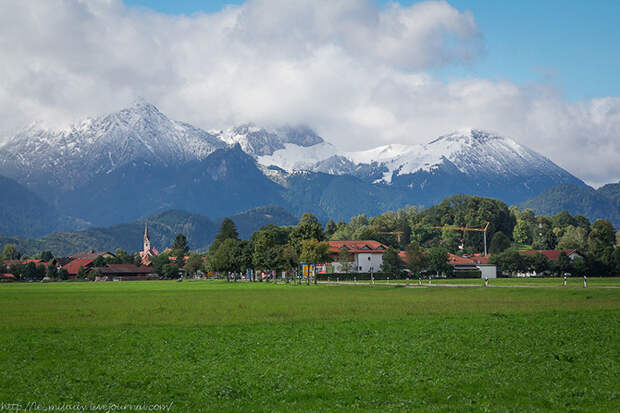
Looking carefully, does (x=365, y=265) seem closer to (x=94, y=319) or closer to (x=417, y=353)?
(x=94, y=319)

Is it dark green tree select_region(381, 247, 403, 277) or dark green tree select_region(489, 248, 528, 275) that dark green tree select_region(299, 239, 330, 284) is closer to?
dark green tree select_region(381, 247, 403, 277)

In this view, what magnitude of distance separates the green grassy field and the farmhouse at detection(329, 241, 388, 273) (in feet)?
466

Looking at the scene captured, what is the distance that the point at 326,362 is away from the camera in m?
24.8

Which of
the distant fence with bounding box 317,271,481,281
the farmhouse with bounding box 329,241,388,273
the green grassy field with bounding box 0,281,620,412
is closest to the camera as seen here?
the green grassy field with bounding box 0,281,620,412

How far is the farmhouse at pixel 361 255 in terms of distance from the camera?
183 meters

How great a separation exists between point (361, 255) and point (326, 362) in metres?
167

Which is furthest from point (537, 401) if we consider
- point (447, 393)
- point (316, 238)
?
point (316, 238)

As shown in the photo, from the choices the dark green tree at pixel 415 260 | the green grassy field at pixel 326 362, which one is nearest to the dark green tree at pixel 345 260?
the dark green tree at pixel 415 260

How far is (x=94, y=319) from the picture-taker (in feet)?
138

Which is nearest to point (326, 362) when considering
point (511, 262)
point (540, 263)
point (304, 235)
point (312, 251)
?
point (312, 251)

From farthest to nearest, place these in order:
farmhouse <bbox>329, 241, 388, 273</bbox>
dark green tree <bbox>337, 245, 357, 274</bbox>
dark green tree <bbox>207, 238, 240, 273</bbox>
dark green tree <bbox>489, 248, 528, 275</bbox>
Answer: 1. farmhouse <bbox>329, 241, 388, 273</bbox>
2. dark green tree <bbox>337, 245, 357, 274</bbox>
3. dark green tree <bbox>489, 248, 528, 275</bbox>
4. dark green tree <bbox>207, 238, 240, 273</bbox>

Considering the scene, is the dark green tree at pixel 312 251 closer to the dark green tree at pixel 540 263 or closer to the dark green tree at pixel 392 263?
the dark green tree at pixel 392 263

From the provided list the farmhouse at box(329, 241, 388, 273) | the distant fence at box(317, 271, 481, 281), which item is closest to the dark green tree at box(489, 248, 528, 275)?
the distant fence at box(317, 271, 481, 281)

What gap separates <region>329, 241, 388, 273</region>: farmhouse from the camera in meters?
183
